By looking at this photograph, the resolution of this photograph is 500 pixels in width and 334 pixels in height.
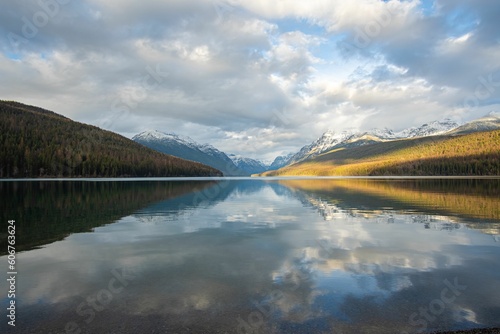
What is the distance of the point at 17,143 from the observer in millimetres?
185125

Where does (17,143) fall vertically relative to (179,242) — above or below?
above

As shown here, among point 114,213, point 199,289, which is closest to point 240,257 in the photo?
point 199,289

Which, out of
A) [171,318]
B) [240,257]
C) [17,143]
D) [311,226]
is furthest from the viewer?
[17,143]

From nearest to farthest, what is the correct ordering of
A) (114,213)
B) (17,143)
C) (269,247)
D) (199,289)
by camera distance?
1. (199,289)
2. (269,247)
3. (114,213)
4. (17,143)

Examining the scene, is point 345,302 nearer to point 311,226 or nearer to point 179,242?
point 179,242

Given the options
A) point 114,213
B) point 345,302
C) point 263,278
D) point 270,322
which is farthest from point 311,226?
point 114,213

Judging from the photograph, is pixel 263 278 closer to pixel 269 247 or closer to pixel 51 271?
pixel 269 247

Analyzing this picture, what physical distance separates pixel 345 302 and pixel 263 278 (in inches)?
182

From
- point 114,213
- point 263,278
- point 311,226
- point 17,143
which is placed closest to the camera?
point 263,278

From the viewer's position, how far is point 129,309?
12531 millimetres

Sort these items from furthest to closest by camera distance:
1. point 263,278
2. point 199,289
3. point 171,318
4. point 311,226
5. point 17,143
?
1. point 17,143
2. point 311,226
3. point 263,278
4. point 199,289
5. point 171,318

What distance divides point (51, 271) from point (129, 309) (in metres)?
7.97

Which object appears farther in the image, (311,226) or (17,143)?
(17,143)

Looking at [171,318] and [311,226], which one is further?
[311,226]
